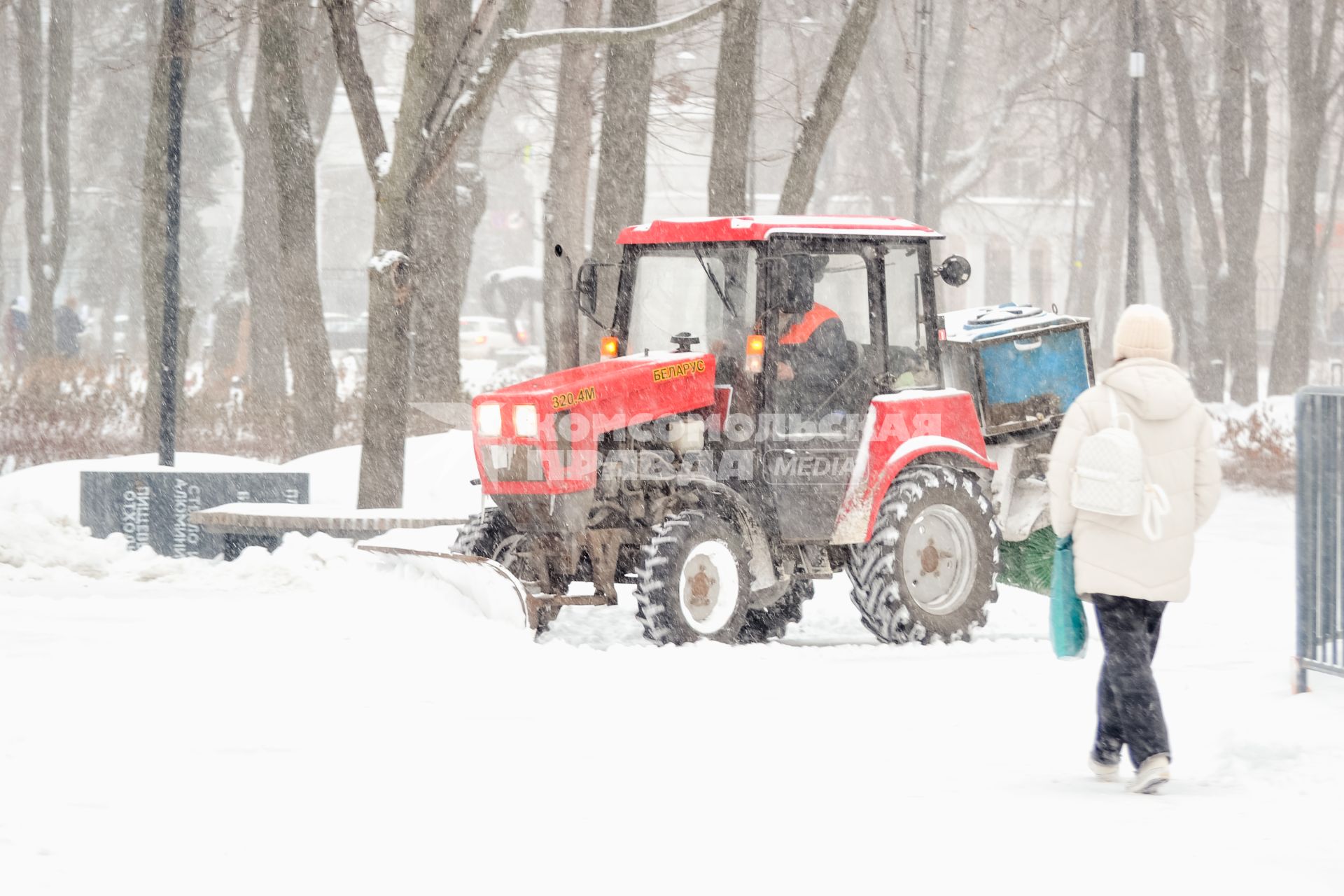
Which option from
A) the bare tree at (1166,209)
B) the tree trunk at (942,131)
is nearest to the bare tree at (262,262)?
the bare tree at (1166,209)

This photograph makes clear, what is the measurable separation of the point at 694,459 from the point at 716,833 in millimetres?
4020

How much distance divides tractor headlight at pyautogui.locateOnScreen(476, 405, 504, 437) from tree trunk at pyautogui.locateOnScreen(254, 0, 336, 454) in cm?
666

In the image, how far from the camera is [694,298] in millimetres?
9352

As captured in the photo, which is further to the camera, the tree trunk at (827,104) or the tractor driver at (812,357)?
the tree trunk at (827,104)

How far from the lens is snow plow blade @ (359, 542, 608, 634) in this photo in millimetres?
8641

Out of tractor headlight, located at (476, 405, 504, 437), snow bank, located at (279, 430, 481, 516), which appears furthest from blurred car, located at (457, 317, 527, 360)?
tractor headlight, located at (476, 405, 504, 437)

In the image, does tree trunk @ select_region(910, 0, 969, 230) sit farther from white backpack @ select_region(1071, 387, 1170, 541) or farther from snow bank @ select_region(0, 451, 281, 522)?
white backpack @ select_region(1071, 387, 1170, 541)

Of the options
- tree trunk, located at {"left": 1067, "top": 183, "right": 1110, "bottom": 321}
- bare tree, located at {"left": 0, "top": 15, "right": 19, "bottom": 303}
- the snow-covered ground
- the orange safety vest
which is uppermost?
bare tree, located at {"left": 0, "top": 15, "right": 19, "bottom": 303}

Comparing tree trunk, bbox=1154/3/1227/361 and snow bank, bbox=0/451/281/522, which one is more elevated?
tree trunk, bbox=1154/3/1227/361

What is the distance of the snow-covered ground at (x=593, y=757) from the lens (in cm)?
501

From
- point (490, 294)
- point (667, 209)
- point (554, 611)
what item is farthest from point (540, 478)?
point (667, 209)

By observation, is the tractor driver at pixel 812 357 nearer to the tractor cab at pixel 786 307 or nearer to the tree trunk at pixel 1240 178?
the tractor cab at pixel 786 307

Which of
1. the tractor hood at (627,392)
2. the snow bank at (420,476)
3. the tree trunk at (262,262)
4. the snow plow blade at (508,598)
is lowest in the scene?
the snow plow blade at (508,598)

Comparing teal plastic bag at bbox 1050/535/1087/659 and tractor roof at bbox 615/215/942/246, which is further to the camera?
tractor roof at bbox 615/215/942/246
